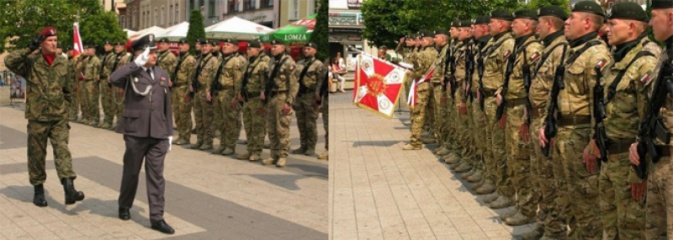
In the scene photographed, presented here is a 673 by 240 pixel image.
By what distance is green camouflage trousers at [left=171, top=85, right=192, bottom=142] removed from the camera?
30.2 ft

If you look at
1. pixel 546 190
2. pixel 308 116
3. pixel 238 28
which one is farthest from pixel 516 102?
pixel 238 28

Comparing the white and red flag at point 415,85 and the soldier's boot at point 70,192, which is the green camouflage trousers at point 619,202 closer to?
the soldier's boot at point 70,192

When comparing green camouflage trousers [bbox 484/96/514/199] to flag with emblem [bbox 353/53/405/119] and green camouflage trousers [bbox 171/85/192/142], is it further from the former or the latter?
flag with emblem [bbox 353/53/405/119]

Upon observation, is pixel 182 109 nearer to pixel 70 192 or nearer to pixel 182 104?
pixel 182 104

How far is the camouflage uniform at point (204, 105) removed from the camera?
8.94 m

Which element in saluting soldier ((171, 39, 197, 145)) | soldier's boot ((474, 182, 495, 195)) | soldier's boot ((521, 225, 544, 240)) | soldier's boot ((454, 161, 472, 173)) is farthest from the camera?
saluting soldier ((171, 39, 197, 145))

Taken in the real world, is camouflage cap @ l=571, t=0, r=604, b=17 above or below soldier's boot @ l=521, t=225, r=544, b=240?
above

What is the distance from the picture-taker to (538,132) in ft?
16.6

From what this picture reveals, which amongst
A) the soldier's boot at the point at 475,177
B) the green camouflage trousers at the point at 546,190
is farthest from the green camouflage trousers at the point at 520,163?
the soldier's boot at the point at 475,177

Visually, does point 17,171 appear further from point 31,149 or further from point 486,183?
point 486,183

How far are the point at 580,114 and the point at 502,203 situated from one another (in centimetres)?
207

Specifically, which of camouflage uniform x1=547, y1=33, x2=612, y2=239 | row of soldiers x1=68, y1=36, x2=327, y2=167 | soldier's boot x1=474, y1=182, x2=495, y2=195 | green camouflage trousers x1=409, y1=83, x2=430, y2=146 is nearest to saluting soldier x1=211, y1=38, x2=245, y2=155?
row of soldiers x1=68, y1=36, x2=327, y2=167

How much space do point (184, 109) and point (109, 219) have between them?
518cm

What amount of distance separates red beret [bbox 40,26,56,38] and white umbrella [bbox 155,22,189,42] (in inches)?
32.0
